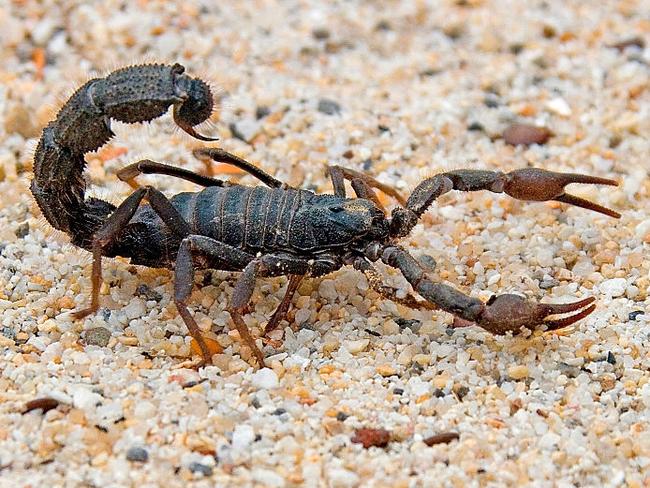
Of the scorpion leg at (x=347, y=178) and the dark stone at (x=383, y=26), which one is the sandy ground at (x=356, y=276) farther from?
the scorpion leg at (x=347, y=178)

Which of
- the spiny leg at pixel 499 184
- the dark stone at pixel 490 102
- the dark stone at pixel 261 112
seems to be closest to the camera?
the spiny leg at pixel 499 184

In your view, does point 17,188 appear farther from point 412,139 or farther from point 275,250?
point 412,139

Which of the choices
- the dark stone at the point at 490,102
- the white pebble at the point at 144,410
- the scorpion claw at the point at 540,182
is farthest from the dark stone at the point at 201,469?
the dark stone at the point at 490,102

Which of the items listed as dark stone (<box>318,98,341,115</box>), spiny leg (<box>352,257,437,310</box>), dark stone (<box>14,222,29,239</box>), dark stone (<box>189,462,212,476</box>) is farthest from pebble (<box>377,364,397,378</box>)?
dark stone (<box>318,98,341,115</box>)

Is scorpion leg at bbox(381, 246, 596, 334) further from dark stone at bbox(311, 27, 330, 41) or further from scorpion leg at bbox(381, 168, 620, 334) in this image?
dark stone at bbox(311, 27, 330, 41)

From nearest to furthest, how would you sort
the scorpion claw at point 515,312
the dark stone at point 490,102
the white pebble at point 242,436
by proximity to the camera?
the white pebble at point 242,436 → the scorpion claw at point 515,312 → the dark stone at point 490,102
